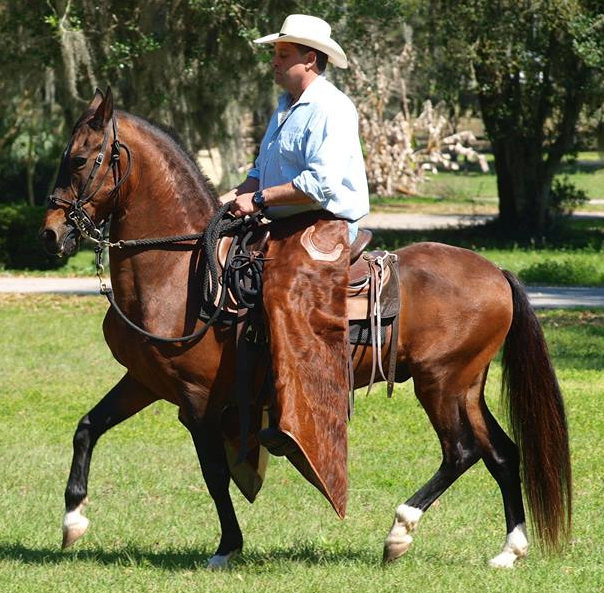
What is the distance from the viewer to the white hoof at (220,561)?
19.9 ft

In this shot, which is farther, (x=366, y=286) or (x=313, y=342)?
(x=366, y=286)

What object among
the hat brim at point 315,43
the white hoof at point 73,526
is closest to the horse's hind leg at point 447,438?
the white hoof at point 73,526

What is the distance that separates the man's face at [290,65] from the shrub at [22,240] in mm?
16154

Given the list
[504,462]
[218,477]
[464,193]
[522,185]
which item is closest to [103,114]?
[218,477]

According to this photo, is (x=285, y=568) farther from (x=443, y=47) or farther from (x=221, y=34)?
(x=443, y=47)

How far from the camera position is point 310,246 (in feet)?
19.4

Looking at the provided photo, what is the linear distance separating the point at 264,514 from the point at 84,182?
2475mm

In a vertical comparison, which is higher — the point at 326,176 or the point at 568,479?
the point at 326,176

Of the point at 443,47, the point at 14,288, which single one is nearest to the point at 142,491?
the point at 14,288

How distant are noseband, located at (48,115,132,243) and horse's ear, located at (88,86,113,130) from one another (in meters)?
0.04

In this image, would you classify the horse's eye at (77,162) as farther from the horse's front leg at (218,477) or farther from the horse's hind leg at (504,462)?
the horse's hind leg at (504,462)

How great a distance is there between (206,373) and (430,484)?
1261 mm

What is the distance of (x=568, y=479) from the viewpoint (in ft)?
21.1

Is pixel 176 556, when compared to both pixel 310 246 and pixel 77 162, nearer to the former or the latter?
pixel 310 246
